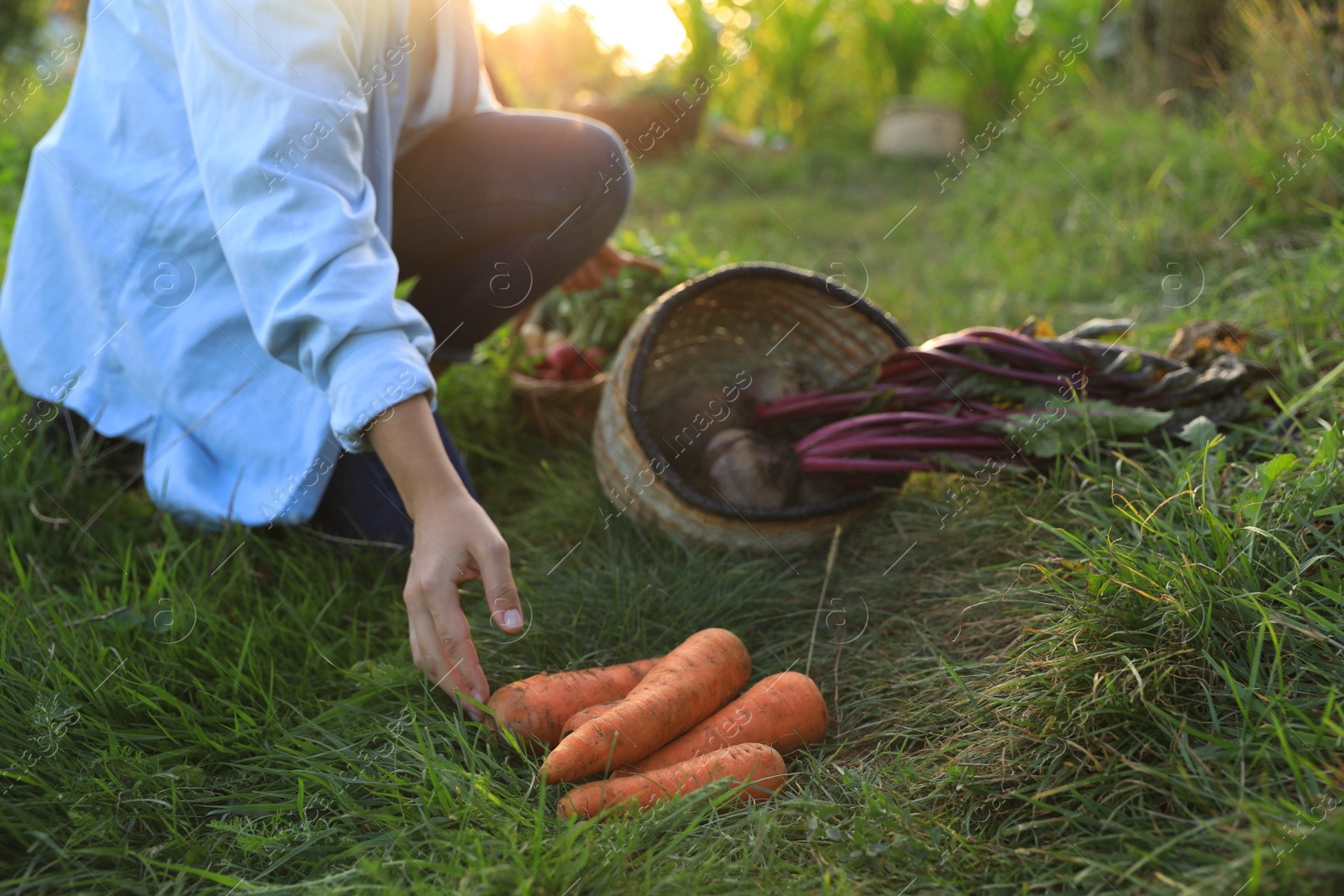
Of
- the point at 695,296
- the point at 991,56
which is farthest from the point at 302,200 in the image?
the point at 991,56

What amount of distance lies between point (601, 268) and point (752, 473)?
908mm

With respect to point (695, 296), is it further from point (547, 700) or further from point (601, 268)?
point (547, 700)

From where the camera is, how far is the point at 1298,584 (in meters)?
1.05

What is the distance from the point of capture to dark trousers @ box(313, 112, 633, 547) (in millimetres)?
1873

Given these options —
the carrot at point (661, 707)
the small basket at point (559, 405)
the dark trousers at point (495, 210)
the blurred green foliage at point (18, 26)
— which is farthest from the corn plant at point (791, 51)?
the carrot at point (661, 707)

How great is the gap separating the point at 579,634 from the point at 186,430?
835mm

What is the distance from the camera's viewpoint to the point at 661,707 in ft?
4.06

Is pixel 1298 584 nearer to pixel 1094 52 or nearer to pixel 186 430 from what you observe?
pixel 186 430

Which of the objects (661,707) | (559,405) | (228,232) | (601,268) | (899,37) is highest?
(899,37)

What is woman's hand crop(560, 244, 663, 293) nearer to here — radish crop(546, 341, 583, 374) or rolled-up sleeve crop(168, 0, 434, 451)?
radish crop(546, 341, 583, 374)

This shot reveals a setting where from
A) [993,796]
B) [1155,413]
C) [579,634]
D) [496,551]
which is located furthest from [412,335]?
[1155,413]

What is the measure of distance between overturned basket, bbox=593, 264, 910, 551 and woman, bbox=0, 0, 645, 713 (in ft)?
1.01

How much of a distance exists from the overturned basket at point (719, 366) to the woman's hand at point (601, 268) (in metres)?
0.31

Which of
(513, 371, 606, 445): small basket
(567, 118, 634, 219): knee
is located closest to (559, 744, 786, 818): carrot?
(513, 371, 606, 445): small basket
